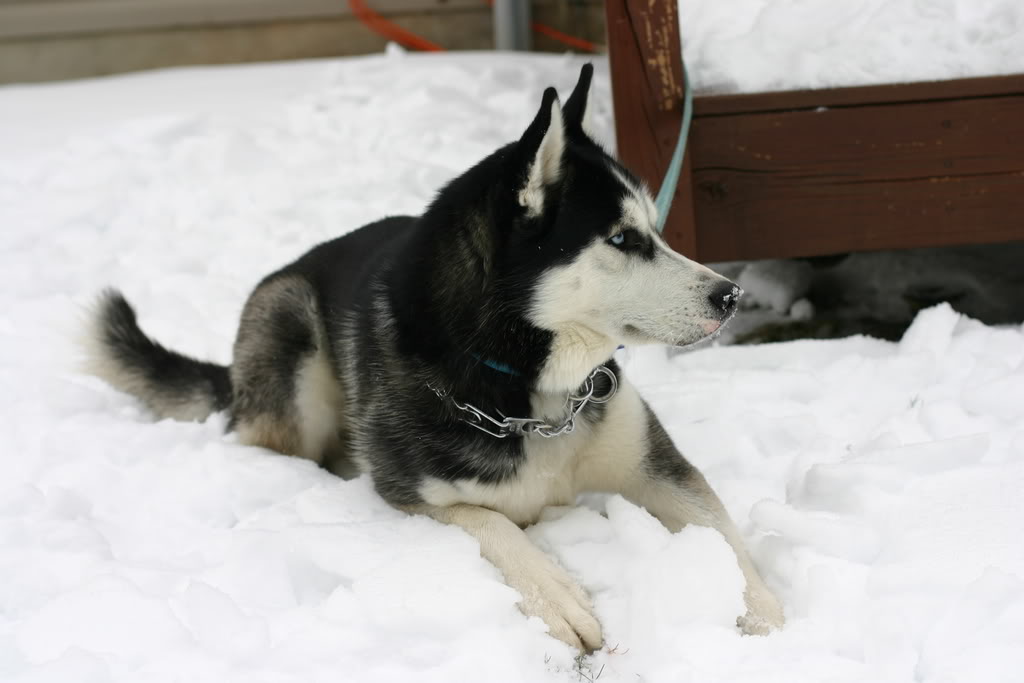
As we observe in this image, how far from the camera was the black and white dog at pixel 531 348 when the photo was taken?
2238mm

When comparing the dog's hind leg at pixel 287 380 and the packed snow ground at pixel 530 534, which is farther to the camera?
the dog's hind leg at pixel 287 380

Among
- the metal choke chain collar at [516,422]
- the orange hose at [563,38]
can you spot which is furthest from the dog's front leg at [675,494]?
the orange hose at [563,38]

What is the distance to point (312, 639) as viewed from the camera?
2045 mm

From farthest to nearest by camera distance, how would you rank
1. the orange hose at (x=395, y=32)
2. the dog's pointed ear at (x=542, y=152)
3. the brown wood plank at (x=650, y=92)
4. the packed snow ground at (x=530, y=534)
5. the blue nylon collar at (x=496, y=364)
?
the orange hose at (x=395, y=32), the brown wood plank at (x=650, y=92), the blue nylon collar at (x=496, y=364), the dog's pointed ear at (x=542, y=152), the packed snow ground at (x=530, y=534)

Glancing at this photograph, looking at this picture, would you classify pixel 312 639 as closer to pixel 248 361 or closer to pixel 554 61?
pixel 248 361

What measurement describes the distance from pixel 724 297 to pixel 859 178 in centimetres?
167

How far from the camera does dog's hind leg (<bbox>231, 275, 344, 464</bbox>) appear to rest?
121 inches

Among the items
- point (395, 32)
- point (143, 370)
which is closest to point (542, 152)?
point (143, 370)

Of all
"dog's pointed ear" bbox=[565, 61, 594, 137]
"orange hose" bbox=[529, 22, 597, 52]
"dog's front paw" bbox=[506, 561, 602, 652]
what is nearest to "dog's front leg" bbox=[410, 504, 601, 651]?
"dog's front paw" bbox=[506, 561, 602, 652]

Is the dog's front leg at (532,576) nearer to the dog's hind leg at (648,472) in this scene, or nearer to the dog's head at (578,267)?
the dog's hind leg at (648,472)

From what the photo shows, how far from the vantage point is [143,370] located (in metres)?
3.40

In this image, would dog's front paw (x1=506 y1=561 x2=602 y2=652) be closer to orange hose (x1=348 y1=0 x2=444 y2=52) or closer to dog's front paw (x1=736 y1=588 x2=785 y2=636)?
dog's front paw (x1=736 y1=588 x2=785 y2=636)

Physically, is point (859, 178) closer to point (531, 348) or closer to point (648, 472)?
point (648, 472)

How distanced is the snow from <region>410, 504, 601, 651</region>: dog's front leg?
210 centimetres
